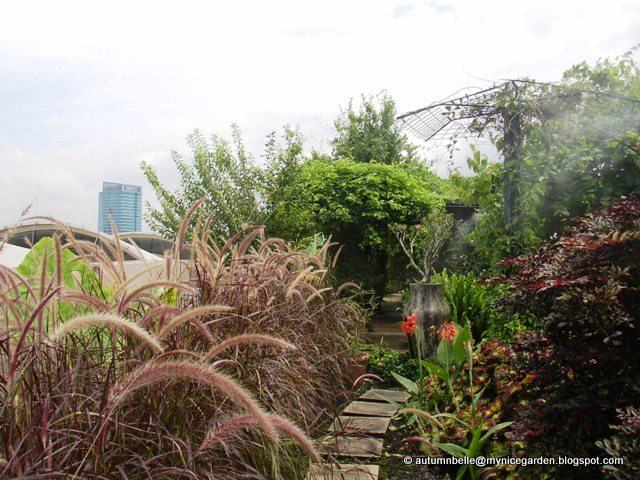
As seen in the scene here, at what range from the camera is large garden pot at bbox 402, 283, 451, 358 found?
527 cm

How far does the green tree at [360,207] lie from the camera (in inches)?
363

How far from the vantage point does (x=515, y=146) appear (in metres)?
6.05

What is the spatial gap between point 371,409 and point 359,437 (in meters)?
1.14

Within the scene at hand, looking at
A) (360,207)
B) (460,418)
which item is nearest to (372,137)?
(360,207)

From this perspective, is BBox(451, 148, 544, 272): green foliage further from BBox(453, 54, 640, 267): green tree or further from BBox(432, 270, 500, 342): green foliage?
BBox(432, 270, 500, 342): green foliage

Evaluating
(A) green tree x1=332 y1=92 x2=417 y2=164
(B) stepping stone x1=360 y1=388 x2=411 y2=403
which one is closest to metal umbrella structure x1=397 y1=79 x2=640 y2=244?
(B) stepping stone x1=360 y1=388 x2=411 y2=403

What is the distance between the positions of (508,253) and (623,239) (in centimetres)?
393

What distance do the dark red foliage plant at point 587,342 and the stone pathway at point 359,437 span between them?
2.34ft

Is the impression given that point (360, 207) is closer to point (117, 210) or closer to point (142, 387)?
point (117, 210)

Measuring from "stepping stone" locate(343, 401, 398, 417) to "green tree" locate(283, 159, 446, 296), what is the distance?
5085mm

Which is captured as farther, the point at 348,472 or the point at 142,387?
the point at 348,472

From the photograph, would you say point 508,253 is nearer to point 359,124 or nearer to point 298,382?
point 298,382

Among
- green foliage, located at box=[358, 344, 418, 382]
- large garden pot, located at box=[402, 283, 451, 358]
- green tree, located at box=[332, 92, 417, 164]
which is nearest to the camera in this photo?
green foliage, located at box=[358, 344, 418, 382]

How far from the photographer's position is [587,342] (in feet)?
7.70
